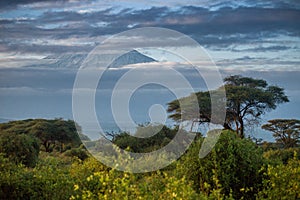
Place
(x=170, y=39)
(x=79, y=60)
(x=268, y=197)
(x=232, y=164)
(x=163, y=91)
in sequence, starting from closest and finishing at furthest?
(x=268, y=197) < (x=232, y=164) < (x=170, y=39) < (x=163, y=91) < (x=79, y=60)

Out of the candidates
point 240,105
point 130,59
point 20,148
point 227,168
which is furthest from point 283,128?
point 227,168

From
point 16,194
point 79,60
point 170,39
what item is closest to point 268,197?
point 16,194

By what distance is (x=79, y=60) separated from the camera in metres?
35.0

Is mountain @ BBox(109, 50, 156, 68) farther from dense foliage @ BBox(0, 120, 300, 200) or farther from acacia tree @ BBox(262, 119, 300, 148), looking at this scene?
dense foliage @ BBox(0, 120, 300, 200)

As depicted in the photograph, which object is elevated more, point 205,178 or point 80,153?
point 205,178

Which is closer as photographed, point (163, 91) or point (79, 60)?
point (163, 91)

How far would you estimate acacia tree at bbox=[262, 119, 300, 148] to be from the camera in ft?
103

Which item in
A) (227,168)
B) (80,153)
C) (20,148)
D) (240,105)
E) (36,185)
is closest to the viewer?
(36,185)

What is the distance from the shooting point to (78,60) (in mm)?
35219

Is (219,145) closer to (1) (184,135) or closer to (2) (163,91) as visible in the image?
(1) (184,135)

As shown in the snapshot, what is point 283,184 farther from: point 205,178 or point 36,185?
point 36,185

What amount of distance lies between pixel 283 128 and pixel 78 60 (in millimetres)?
13796

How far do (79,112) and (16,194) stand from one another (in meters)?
5.61

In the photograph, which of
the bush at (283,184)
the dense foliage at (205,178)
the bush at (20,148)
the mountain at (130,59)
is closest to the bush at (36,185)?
the dense foliage at (205,178)
